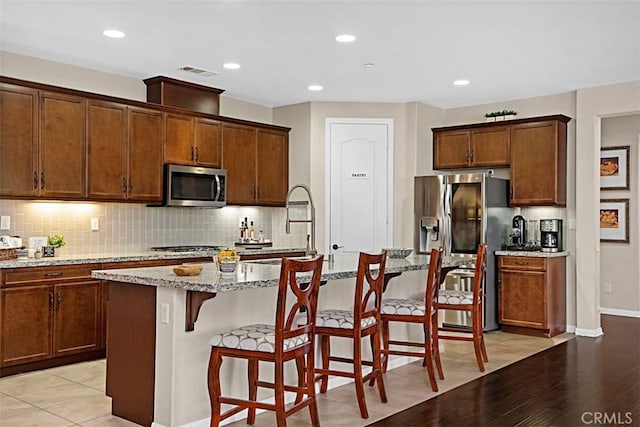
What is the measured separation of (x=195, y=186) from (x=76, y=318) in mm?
1879

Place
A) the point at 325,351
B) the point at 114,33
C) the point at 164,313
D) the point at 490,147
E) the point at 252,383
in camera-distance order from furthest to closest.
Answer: the point at 490,147 → the point at 114,33 → the point at 325,351 → the point at 252,383 → the point at 164,313

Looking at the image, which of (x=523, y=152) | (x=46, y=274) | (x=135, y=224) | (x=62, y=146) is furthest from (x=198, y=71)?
(x=523, y=152)

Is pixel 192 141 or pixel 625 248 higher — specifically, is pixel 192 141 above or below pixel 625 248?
above

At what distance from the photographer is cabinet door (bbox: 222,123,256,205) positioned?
658 centimetres

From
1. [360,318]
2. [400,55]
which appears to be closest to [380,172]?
[400,55]

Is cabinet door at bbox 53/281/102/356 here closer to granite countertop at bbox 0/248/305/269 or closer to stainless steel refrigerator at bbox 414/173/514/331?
granite countertop at bbox 0/248/305/269

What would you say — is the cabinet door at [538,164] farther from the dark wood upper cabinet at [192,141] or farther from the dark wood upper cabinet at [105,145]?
the dark wood upper cabinet at [192,141]

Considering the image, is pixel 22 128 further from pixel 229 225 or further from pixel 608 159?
pixel 608 159

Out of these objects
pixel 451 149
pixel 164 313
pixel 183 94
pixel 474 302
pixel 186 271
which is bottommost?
pixel 474 302

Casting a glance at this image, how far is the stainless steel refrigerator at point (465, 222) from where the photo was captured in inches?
254

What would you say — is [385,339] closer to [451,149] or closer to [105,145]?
[105,145]

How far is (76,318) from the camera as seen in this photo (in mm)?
4867

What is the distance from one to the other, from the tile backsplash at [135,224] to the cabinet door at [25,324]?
0.72m

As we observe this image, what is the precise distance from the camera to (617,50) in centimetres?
493
